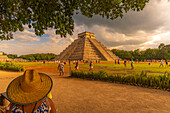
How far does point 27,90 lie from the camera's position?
1497 mm

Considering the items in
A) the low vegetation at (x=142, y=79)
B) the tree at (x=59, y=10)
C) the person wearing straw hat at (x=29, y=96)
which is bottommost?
the low vegetation at (x=142, y=79)

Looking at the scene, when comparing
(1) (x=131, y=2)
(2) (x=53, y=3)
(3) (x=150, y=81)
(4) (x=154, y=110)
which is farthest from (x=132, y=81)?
(2) (x=53, y=3)

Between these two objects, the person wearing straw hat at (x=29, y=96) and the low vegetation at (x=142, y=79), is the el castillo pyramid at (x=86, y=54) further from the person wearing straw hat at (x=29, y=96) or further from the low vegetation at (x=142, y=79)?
the person wearing straw hat at (x=29, y=96)

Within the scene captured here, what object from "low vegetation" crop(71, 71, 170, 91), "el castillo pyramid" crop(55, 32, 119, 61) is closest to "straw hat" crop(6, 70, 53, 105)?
"low vegetation" crop(71, 71, 170, 91)

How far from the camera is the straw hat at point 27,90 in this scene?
1.46m

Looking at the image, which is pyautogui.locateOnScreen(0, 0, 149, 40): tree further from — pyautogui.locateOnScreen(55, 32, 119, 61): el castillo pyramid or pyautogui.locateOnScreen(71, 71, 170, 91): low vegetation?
pyautogui.locateOnScreen(55, 32, 119, 61): el castillo pyramid

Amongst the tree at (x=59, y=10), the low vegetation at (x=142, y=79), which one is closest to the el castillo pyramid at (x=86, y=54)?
the low vegetation at (x=142, y=79)

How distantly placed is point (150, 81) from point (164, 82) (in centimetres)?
80

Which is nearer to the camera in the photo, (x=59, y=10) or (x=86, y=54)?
(x=59, y=10)

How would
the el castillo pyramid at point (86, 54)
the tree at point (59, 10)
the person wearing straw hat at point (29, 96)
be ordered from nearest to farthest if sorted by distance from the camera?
1. the person wearing straw hat at point (29, 96)
2. the tree at point (59, 10)
3. the el castillo pyramid at point (86, 54)

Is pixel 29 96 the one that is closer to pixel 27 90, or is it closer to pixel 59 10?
pixel 27 90

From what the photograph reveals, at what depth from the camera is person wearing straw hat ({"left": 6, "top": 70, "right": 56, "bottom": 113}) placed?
1460mm

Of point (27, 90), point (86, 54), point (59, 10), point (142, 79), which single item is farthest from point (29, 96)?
point (86, 54)

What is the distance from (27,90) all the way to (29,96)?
9 cm
